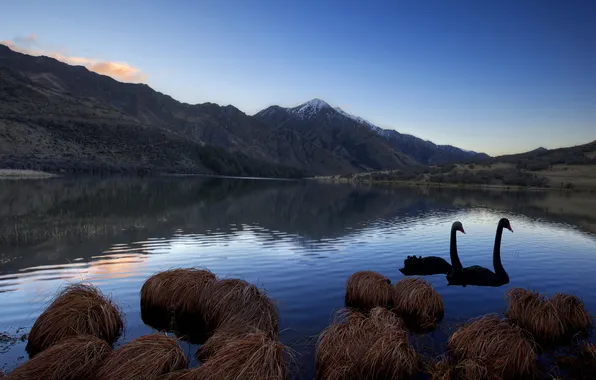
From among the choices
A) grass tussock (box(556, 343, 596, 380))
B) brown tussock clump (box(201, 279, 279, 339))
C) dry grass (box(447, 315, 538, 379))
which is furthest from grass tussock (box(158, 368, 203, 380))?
grass tussock (box(556, 343, 596, 380))

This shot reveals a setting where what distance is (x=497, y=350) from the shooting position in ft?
31.4

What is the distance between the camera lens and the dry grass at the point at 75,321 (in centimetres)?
991

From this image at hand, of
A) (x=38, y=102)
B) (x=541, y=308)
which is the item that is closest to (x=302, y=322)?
(x=541, y=308)

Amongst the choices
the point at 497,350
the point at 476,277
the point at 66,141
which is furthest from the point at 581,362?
the point at 66,141

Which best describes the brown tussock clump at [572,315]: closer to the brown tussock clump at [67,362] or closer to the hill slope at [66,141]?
the brown tussock clump at [67,362]

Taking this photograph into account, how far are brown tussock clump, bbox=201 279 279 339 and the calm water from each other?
842 mm

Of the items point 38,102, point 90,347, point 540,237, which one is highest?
point 38,102

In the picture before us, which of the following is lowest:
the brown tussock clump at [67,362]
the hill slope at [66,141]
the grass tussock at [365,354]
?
the grass tussock at [365,354]

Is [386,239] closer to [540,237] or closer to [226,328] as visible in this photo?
[540,237]

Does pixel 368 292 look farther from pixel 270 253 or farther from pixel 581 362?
pixel 270 253

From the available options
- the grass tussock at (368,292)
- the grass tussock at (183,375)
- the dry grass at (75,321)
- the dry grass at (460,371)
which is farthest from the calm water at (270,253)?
the grass tussock at (183,375)

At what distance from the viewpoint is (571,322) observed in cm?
1237

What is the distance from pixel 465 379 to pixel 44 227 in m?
31.2

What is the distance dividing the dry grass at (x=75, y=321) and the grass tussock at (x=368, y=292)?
821 centimetres
